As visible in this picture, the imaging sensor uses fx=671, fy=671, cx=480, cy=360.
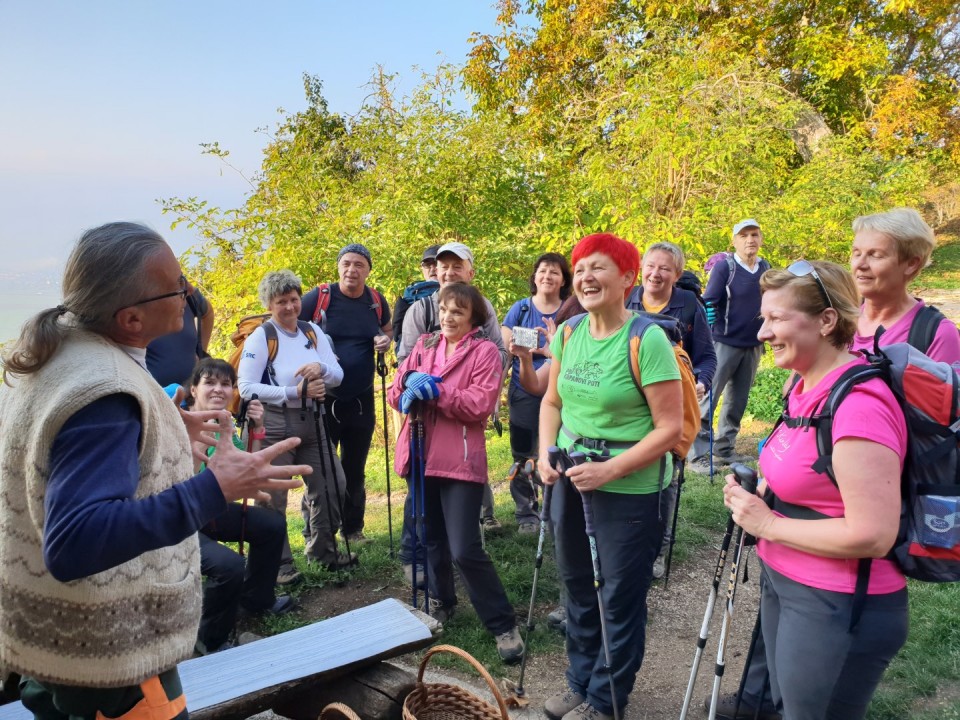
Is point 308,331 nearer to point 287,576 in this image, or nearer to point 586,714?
point 287,576

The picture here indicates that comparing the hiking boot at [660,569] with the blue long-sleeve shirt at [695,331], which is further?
the blue long-sleeve shirt at [695,331]

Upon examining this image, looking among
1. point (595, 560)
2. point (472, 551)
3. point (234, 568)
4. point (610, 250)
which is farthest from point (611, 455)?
point (234, 568)

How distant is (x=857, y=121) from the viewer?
14969mm

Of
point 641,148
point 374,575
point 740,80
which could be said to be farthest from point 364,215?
point 740,80

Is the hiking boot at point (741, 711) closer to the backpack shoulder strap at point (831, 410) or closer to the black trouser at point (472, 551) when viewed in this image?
the black trouser at point (472, 551)

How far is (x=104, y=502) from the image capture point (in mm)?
1387

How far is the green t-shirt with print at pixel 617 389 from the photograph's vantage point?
8.85ft

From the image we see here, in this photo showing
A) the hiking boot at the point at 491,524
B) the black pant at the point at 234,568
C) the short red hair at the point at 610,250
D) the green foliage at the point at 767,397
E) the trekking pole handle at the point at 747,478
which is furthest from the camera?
the green foliage at the point at 767,397

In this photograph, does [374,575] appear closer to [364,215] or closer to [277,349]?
[277,349]

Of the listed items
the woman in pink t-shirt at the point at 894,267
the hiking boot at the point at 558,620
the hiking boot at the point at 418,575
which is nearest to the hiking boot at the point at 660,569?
the hiking boot at the point at 558,620

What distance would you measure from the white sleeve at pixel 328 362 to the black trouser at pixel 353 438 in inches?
16.4

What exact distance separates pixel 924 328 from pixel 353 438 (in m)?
3.85

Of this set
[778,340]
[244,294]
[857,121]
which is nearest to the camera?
[778,340]

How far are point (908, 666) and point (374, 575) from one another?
319 centimetres
